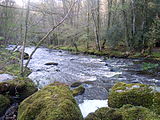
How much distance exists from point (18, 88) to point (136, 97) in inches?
136

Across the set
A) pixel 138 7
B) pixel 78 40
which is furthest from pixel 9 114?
pixel 78 40

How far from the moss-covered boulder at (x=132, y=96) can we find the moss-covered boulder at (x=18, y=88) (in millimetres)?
2617

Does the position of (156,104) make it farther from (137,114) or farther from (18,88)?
(18,88)

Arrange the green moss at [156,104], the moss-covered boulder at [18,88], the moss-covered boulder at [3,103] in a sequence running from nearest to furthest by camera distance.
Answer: the green moss at [156,104] < the moss-covered boulder at [3,103] < the moss-covered boulder at [18,88]

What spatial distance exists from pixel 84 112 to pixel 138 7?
59.8ft

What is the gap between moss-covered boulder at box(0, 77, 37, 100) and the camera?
4720mm

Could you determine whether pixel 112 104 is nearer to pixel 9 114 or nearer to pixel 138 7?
pixel 9 114

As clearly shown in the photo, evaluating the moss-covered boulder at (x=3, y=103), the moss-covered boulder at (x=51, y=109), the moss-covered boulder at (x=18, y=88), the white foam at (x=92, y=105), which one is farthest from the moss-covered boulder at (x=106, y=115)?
the moss-covered boulder at (x=18, y=88)

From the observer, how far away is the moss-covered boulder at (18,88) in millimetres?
4720

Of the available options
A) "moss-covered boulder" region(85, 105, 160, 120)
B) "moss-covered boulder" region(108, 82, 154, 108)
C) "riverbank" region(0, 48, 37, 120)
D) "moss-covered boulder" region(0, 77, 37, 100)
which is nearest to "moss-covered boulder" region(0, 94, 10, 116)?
"riverbank" region(0, 48, 37, 120)

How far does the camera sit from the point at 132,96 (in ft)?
13.8

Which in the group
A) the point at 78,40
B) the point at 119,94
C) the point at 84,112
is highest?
the point at 78,40

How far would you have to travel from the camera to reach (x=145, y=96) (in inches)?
161

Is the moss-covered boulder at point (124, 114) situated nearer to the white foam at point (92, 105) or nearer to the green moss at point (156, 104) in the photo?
the green moss at point (156, 104)
